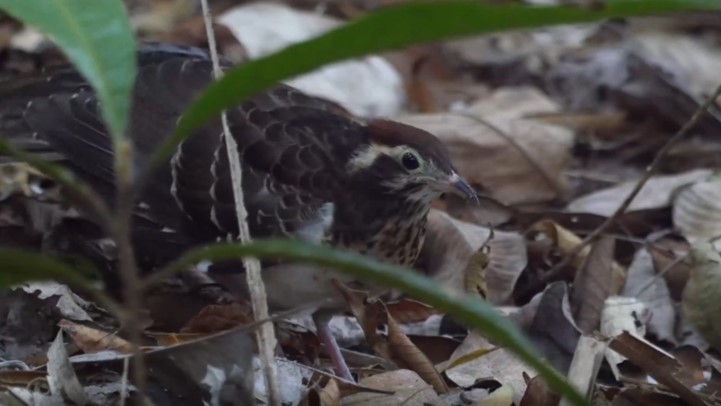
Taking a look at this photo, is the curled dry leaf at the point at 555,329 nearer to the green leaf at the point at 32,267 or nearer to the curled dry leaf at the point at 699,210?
the curled dry leaf at the point at 699,210

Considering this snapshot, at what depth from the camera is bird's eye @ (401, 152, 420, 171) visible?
395 centimetres

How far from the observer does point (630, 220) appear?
5.25m

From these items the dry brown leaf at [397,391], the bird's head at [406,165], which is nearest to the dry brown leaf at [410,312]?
the bird's head at [406,165]

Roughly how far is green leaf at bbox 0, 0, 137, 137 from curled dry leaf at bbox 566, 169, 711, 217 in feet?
11.3

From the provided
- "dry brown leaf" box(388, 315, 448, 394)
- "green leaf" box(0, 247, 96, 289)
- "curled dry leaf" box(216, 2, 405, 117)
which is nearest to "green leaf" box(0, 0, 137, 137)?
"green leaf" box(0, 247, 96, 289)

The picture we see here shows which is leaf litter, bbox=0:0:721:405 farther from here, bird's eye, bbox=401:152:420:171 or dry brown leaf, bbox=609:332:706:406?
bird's eye, bbox=401:152:420:171

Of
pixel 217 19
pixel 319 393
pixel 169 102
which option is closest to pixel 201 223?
pixel 169 102

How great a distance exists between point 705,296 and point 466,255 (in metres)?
0.84

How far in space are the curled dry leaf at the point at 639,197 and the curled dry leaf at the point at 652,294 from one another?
42cm

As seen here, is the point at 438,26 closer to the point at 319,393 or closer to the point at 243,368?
the point at 243,368

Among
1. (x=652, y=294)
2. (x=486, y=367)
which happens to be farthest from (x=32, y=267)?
(x=652, y=294)

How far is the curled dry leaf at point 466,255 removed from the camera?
450cm

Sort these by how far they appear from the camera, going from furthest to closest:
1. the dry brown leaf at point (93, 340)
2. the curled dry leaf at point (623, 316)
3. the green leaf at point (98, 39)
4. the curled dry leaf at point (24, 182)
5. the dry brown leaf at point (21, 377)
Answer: the curled dry leaf at point (24, 182) → the curled dry leaf at point (623, 316) → the dry brown leaf at point (93, 340) → the dry brown leaf at point (21, 377) → the green leaf at point (98, 39)

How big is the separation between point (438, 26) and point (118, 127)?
0.50m
